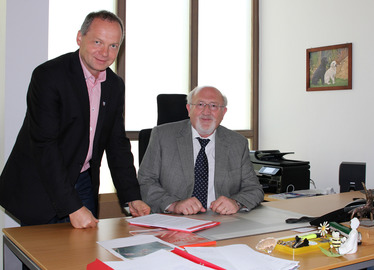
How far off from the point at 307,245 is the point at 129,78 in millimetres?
2992

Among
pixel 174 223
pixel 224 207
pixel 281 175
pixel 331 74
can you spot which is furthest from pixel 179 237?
pixel 331 74

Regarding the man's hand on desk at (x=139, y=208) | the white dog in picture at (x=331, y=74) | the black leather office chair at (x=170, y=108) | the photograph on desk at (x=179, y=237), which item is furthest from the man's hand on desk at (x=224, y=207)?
the white dog in picture at (x=331, y=74)

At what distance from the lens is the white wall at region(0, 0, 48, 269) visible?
2867mm

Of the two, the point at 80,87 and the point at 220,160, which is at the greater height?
the point at 80,87

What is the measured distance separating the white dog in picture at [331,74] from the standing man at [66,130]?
270cm

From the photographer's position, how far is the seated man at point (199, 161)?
2545 mm

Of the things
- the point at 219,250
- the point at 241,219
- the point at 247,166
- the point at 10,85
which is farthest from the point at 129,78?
the point at 219,250

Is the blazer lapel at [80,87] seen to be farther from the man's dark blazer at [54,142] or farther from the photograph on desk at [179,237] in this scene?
the photograph on desk at [179,237]

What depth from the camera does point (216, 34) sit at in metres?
4.88

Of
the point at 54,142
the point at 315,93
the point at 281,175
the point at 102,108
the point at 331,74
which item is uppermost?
the point at 331,74

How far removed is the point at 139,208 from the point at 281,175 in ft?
5.47

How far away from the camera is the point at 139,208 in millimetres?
2164

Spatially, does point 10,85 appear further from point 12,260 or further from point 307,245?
point 307,245

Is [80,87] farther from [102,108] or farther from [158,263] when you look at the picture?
[158,263]
